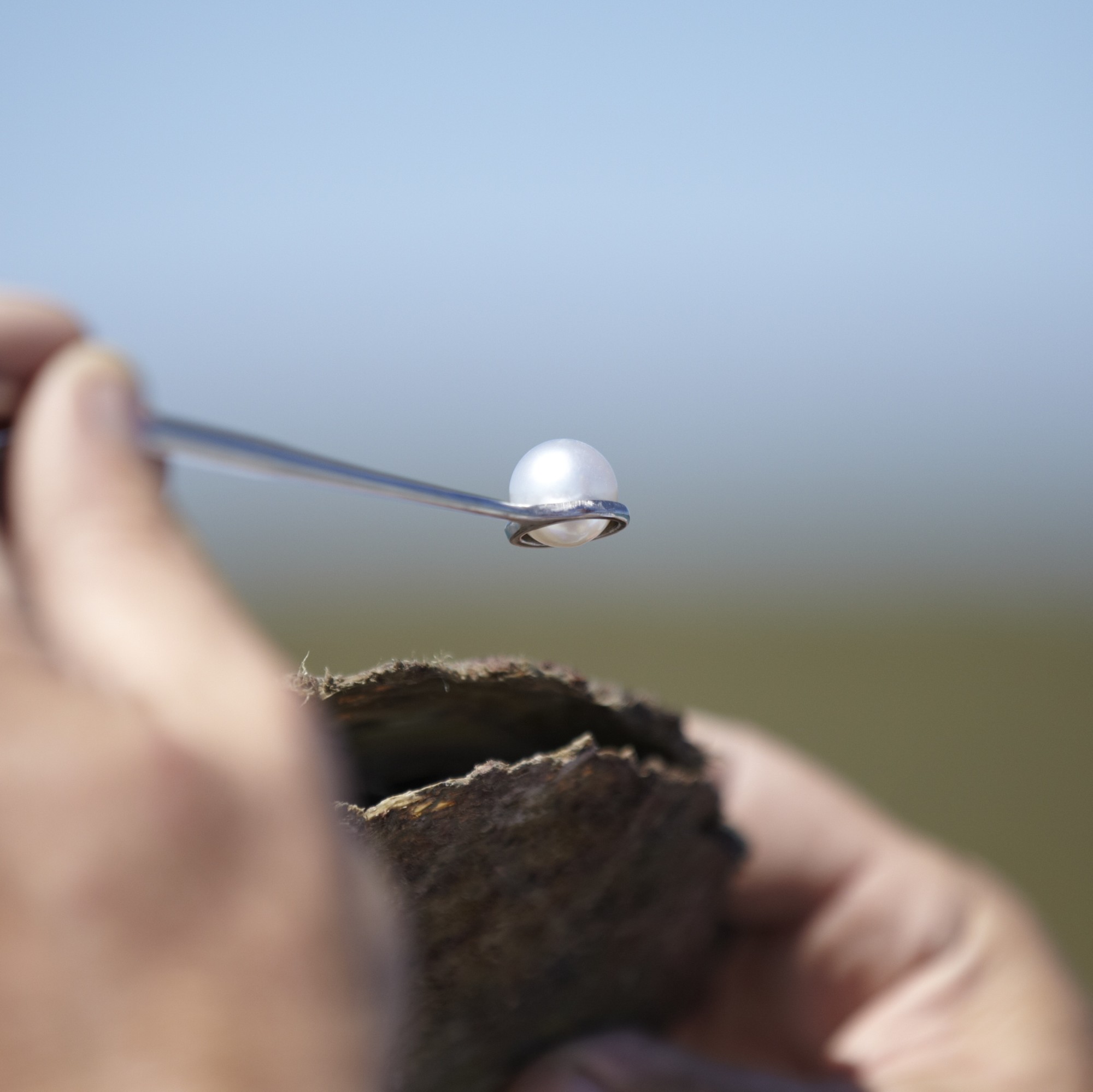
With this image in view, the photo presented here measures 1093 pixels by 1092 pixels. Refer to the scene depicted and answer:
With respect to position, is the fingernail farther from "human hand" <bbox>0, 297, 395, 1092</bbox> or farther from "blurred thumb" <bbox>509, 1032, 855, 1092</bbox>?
"blurred thumb" <bbox>509, 1032, 855, 1092</bbox>

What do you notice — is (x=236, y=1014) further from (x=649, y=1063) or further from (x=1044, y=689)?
(x=1044, y=689)

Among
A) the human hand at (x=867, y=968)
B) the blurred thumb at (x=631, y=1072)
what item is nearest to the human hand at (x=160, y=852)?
the blurred thumb at (x=631, y=1072)

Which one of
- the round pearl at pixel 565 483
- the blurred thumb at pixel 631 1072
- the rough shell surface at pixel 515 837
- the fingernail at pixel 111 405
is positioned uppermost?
the round pearl at pixel 565 483

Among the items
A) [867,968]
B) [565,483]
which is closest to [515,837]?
[565,483]

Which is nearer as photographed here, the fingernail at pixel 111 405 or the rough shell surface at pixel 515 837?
the fingernail at pixel 111 405

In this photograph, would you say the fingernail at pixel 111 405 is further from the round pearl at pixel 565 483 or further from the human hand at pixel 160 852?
the round pearl at pixel 565 483

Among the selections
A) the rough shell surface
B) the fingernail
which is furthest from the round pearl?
the fingernail

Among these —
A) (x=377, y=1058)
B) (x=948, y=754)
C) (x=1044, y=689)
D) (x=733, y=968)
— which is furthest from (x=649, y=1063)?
(x=1044, y=689)

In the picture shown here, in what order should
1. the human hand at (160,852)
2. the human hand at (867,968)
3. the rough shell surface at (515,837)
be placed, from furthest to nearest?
the human hand at (867,968) → the rough shell surface at (515,837) → the human hand at (160,852)
